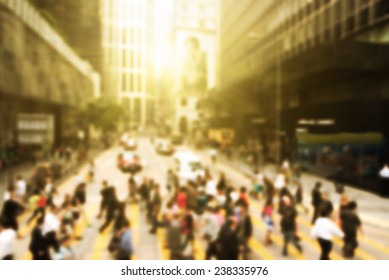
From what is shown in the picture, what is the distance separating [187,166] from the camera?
51.2ft

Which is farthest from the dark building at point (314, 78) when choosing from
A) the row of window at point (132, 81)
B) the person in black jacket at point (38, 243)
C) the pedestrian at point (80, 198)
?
the person in black jacket at point (38, 243)

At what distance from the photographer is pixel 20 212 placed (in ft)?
27.3

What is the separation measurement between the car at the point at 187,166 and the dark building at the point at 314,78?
2576 millimetres

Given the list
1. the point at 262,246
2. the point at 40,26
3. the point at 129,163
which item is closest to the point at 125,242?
the point at 262,246

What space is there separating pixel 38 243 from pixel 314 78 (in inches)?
385

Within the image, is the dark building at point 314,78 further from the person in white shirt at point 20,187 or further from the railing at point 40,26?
the railing at point 40,26

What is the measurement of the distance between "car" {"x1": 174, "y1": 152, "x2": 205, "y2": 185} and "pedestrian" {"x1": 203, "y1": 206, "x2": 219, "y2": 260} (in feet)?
19.6

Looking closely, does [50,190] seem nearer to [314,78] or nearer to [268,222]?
[268,222]

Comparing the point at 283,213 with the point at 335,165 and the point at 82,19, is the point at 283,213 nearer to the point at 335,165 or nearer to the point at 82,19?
the point at 335,165

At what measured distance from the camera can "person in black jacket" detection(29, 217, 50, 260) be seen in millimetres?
6711

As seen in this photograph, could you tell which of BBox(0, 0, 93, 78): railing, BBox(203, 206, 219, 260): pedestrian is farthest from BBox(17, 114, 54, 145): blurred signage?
BBox(203, 206, 219, 260): pedestrian

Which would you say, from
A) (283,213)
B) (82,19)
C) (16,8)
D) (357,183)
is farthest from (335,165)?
(82,19)

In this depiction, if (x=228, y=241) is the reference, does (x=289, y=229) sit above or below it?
below

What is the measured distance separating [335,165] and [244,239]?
4.19 metres
